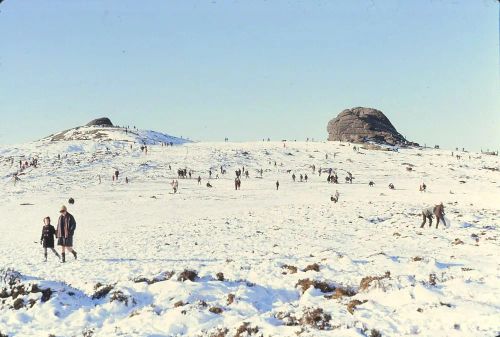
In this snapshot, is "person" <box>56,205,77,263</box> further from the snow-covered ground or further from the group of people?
the snow-covered ground

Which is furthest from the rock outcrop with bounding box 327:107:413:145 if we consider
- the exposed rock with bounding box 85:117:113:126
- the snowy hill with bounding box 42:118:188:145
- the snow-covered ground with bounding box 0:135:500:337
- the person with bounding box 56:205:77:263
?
the person with bounding box 56:205:77:263

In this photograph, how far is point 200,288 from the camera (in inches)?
560

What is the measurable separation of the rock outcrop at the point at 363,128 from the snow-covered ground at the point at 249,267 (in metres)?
68.1

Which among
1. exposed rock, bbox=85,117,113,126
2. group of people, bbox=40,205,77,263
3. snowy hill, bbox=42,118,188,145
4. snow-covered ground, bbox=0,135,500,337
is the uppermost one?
exposed rock, bbox=85,117,113,126

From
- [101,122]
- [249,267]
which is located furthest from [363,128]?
[249,267]

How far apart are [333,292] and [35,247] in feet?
47.8

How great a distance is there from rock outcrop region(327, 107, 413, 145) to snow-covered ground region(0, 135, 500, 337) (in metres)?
68.1

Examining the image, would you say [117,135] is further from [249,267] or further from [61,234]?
[249,267]

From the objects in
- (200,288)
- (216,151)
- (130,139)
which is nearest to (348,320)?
(200,288)

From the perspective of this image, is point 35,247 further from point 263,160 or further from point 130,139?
point 130,139

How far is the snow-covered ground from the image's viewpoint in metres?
11.4

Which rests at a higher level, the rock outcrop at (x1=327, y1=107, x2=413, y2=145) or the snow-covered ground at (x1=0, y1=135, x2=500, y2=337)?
the rock outcrop at (x1=327, y1=107, x2=413, y2=145)

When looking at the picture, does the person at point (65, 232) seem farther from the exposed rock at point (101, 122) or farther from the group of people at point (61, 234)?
the exposed rock at point (101, 122)

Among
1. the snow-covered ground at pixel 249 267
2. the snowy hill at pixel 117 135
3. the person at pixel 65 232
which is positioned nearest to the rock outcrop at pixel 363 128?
the snowy hill at pixel 117 135
